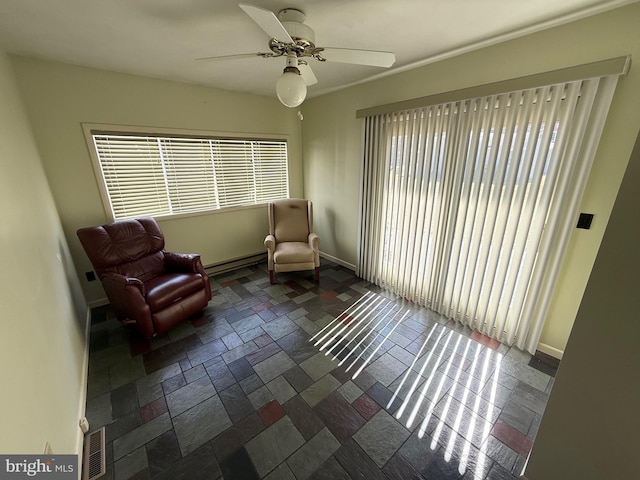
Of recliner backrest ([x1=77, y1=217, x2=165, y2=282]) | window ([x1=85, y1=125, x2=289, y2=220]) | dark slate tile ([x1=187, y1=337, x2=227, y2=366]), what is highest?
window ([x1=85, y1=125, x2=289, y2=220])

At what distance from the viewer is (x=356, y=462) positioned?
134 cm

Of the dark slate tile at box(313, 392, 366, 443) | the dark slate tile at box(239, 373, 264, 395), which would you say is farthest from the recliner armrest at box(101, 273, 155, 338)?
the dark slate tile at box(313, 392, 366, 443)

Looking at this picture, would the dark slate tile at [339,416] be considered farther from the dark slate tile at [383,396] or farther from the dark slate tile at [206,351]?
the dark slate tile at [206,351]

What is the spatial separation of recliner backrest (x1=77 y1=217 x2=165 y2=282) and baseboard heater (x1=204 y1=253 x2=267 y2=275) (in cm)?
85

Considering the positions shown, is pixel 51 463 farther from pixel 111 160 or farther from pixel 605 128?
pixel 605 128

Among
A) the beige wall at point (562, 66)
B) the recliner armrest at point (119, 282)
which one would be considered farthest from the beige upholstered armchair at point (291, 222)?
the recliner armrest at point (119, 282)

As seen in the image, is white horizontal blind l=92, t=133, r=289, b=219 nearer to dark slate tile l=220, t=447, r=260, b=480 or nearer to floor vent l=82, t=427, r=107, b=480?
floor vent l=82, t=427, r=107, b=480

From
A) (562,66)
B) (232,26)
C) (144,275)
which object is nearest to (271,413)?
(144,275)

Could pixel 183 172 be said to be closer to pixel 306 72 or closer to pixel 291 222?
pixel 291 222

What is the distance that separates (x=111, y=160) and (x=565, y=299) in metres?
4.42

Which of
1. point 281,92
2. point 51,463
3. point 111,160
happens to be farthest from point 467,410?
point 111,160

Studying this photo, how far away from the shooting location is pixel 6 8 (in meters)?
1.42

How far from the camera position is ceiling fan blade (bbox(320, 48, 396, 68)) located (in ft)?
4.99

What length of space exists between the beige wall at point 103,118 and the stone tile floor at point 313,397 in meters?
1.13
